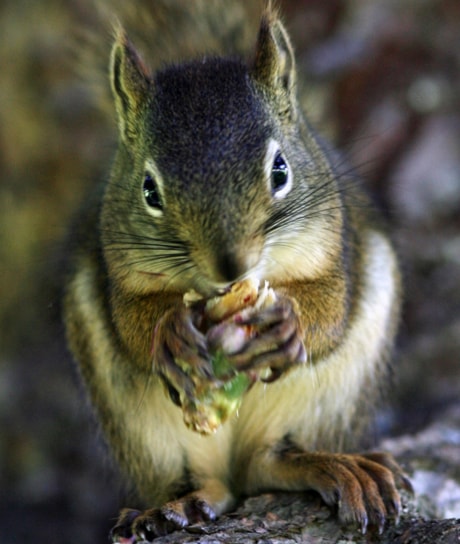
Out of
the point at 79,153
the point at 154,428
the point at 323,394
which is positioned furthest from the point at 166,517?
the point at 79,153

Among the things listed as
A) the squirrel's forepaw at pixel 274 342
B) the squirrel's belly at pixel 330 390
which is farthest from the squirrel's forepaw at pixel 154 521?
the squirrel's forepaw at pixel 274 342

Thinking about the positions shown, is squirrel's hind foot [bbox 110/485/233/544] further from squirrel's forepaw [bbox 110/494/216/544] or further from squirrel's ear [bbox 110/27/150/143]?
squirrel's ear [bbox 110/27/150/143]

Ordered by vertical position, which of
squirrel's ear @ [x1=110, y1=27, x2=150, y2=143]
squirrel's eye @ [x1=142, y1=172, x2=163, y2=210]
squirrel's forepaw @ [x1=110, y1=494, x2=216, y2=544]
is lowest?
squirrel's forepaw @ [x1=110, y1=494, x2=216, y2=544]

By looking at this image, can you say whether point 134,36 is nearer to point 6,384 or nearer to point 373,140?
point 373,140

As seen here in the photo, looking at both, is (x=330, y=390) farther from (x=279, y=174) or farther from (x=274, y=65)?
(x=274, y=65)

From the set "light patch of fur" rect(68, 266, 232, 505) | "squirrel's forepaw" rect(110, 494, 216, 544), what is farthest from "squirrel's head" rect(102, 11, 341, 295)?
"squirrel's forepaw" rect(110, 494, 216, 544)

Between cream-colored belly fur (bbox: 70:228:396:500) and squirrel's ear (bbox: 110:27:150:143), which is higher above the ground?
squirrel's ear (bbox: 110:27:150:143)

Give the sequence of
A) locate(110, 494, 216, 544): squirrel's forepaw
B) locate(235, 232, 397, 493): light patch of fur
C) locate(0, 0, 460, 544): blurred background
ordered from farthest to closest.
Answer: locate(0, 0, 460, 544): blurred background, locate(235, 232, 397, 493): light patch of fur, locate(110, 494, 216, 544): squirrel's forepaw
